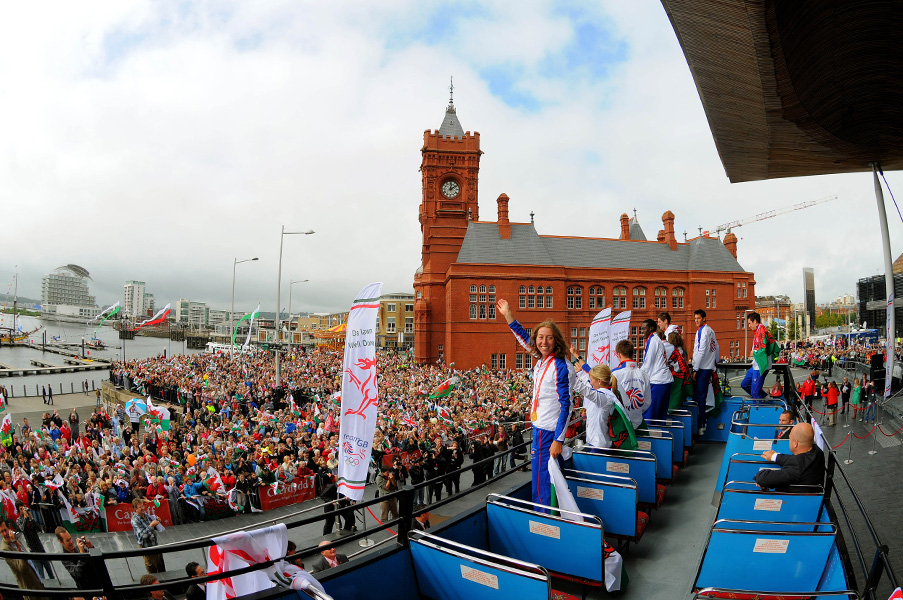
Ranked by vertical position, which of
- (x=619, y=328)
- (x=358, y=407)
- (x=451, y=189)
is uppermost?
(x=451, y=189)

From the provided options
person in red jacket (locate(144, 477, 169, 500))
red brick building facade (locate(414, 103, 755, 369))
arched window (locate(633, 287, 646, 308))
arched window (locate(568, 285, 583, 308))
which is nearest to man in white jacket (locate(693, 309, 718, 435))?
person in red jacket (locate(144, 477, 169, 500))

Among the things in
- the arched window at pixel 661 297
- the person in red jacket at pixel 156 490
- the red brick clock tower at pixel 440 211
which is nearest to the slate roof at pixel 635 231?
the arched window at pixel 661 297

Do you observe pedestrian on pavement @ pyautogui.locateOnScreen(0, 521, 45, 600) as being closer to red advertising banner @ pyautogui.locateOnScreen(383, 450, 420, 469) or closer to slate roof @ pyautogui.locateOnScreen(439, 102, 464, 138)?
red advertising banner @ pyautogui.locateOnScreen(383, 450, 420, 469)

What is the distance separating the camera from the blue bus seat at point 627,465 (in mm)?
5461

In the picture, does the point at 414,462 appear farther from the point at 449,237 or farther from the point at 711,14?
the point at 449,237

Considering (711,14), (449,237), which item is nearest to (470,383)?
(449,237)

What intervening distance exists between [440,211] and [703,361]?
44099 mm

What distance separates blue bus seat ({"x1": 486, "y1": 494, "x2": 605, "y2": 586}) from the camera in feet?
13.2

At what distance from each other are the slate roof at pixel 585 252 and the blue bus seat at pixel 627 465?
4241cm

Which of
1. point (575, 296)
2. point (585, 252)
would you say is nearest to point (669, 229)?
point (585, 252)

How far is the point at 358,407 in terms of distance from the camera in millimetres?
6164

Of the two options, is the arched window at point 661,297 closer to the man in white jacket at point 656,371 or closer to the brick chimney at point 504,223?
the brick chimney at point 504,223

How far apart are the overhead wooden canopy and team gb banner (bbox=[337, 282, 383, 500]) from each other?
5.02 metres

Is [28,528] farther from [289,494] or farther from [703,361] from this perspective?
[703,361]
